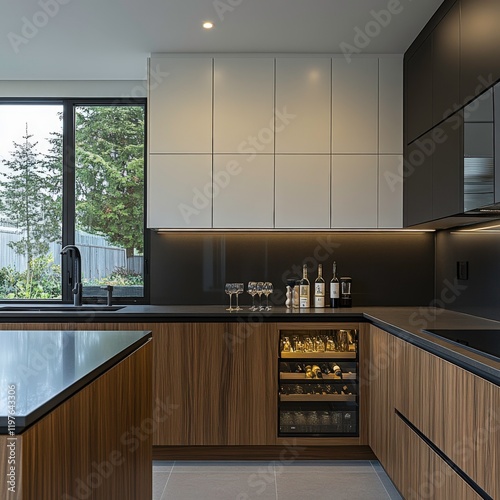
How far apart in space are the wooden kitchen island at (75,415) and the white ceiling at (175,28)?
6.15 ft

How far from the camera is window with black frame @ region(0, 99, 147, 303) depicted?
4312 mm

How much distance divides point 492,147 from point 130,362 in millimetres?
1668

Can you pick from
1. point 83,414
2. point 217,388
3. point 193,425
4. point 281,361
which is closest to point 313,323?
point 281,361

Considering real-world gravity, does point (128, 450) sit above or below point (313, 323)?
below

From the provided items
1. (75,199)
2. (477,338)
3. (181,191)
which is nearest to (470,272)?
(477,338)

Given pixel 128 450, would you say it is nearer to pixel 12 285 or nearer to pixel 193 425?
pixel 193 425

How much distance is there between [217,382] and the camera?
11.4 ft

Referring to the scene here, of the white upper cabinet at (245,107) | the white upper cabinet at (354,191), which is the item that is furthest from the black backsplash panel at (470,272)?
the white upper cabinet at (245,107)

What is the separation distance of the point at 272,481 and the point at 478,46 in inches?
97.5

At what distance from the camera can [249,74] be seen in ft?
12.4

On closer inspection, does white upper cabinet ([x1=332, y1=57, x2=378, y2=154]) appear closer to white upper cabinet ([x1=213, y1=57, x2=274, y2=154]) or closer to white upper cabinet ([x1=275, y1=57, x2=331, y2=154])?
white upper cabinet ([x1=275, y1=57, x2=331, y2=154])

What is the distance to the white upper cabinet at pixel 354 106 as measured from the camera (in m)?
3.78

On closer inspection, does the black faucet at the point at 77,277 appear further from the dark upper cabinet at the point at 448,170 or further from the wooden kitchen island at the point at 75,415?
the dark upper cabinet at the point at 448,170

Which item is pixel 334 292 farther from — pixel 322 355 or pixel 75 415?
pixel 75 415
